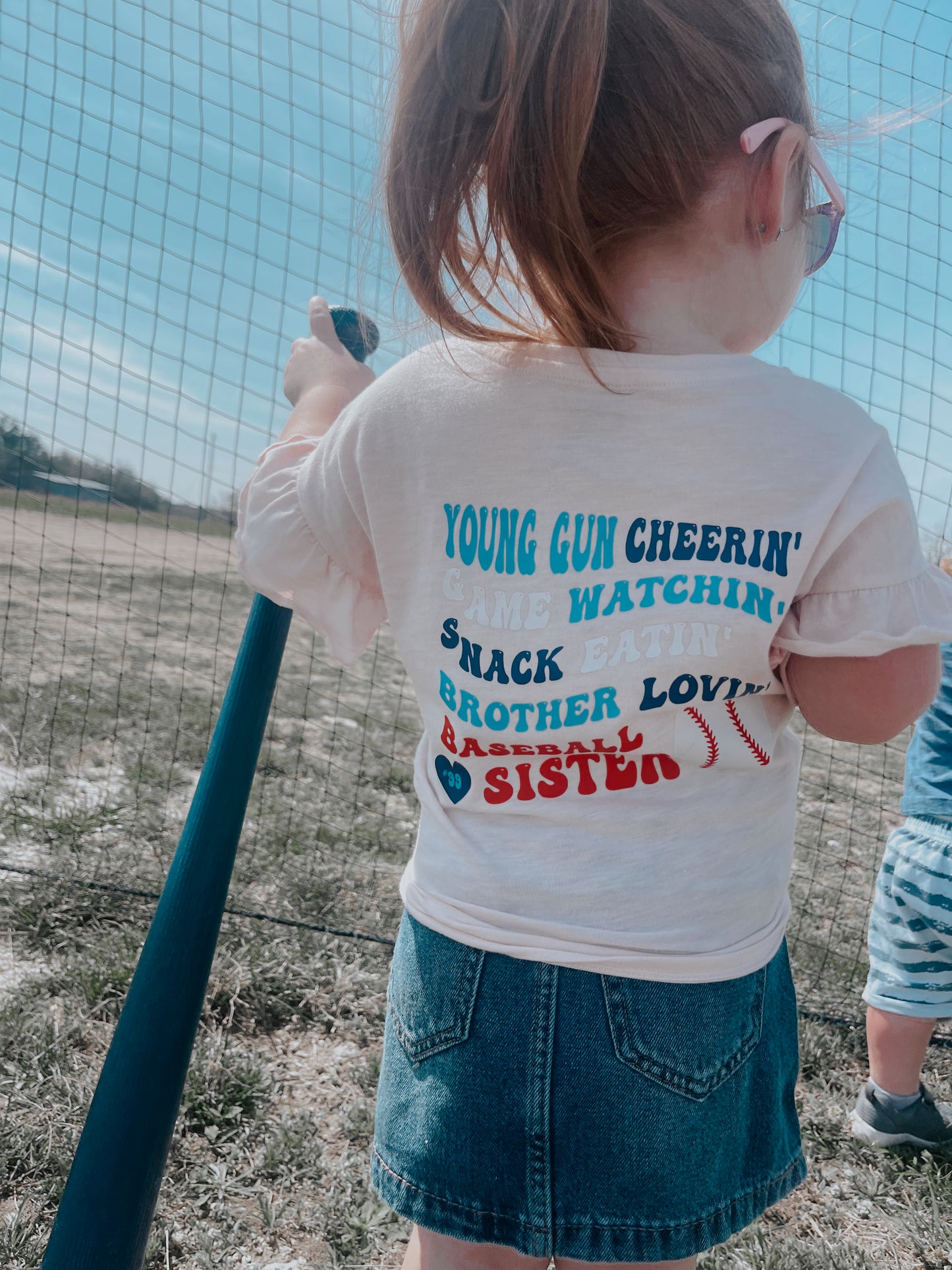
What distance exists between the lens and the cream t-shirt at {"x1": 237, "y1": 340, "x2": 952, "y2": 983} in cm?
64

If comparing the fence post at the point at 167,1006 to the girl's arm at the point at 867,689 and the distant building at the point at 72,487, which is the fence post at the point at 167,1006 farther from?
the distant building at the point at 72,487

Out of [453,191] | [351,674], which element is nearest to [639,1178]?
[453,191]

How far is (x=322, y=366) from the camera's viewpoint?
94cm

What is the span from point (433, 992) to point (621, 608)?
12.9 inches

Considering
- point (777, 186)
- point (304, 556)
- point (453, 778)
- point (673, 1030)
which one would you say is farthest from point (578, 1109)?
point (777, 186)

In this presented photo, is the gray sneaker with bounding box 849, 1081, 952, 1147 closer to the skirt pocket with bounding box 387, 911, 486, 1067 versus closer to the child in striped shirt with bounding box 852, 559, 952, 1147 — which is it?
the child in striped shirt with bounding box 852, 559, 952, 1147

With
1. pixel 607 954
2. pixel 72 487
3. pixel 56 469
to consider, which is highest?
pixel 607 954

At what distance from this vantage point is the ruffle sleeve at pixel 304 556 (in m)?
0.81

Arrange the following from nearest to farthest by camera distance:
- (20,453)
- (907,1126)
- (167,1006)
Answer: (167,1006) < (907,1126) < (20,453)

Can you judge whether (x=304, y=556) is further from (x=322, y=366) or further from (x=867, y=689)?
(x=867, y=689)

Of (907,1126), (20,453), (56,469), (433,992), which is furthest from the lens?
(56,469)

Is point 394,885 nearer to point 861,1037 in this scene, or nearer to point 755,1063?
point 861,1037

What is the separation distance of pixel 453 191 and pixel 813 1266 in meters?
1.42

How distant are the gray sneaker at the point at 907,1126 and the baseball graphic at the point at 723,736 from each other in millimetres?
1203
